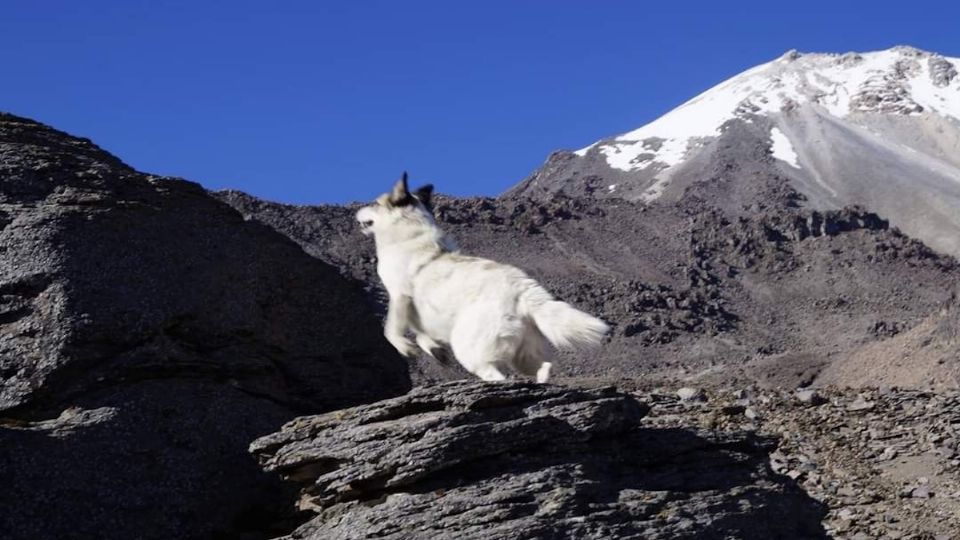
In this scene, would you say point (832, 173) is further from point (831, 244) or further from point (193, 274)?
point (193, 274)

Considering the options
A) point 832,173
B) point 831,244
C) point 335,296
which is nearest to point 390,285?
point 335,296

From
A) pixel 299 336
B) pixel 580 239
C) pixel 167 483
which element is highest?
pixel 580 239

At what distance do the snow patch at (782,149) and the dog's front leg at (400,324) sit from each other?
450 ft

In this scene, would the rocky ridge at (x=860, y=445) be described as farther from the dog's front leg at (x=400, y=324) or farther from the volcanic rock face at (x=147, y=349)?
the volcanic rock face at (x=147, y=349)

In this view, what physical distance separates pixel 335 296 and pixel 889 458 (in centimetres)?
811

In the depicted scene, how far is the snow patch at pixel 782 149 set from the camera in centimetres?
14675

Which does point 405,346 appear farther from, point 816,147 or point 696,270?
point 816,147

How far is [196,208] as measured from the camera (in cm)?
1147

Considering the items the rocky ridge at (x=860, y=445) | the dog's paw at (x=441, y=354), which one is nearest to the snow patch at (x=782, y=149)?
the rocky ridge at (x=860, y=445)

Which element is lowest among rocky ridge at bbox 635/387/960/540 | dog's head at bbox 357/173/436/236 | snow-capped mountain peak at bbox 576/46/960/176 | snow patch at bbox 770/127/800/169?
rocky ridge at bbox 635/387/960/540

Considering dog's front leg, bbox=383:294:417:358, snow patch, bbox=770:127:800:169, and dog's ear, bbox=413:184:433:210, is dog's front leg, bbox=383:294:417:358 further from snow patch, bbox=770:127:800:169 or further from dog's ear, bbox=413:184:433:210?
snow patch, bbox=770:127:800:169

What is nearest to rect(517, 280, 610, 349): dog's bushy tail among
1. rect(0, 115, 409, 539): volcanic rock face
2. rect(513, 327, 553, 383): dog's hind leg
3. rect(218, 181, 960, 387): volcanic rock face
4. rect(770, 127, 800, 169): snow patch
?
rect(513, 327, 553, 383): dog's hind leg

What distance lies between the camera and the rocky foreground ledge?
8.59 m

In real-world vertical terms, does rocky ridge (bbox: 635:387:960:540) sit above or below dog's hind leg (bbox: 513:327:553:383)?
below
